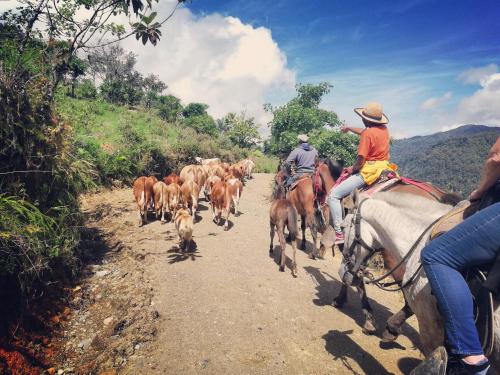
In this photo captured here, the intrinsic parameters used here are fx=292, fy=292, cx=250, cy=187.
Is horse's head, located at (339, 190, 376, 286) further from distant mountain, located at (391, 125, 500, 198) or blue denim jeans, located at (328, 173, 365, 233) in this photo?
distant mountain, located at (391, 125, 500, 198)

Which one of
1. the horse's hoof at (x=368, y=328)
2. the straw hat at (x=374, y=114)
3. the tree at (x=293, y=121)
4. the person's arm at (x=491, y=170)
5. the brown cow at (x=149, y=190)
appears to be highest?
the tree at (x=293, y=121)

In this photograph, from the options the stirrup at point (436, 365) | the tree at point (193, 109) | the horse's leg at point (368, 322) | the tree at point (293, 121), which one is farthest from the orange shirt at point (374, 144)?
the tree at point (193, 109)

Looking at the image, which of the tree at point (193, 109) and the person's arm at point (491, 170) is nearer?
the person's arm at point (491, 170)

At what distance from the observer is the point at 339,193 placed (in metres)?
5.55

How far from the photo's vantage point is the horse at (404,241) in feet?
8.98

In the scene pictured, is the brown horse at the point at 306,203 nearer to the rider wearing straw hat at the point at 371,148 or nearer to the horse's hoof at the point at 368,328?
the rider wearing straw hat at the point at 371,148

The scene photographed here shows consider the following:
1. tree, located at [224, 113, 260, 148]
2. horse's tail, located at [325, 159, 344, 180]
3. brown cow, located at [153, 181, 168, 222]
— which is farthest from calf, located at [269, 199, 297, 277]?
tree, located at [224, 113, 260, 148]

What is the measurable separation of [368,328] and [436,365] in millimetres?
2945

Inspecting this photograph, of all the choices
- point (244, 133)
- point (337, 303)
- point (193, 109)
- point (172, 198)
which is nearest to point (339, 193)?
point (337, 303)

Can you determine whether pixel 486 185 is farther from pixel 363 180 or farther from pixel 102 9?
pixel 102 9

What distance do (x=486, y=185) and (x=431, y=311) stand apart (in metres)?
1.24

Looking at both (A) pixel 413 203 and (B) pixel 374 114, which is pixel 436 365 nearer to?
(A) pixel 413 203

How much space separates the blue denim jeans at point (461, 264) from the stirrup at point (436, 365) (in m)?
0.15

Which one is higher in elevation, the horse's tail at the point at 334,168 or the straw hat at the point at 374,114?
the straw hat at the point at 374,114
